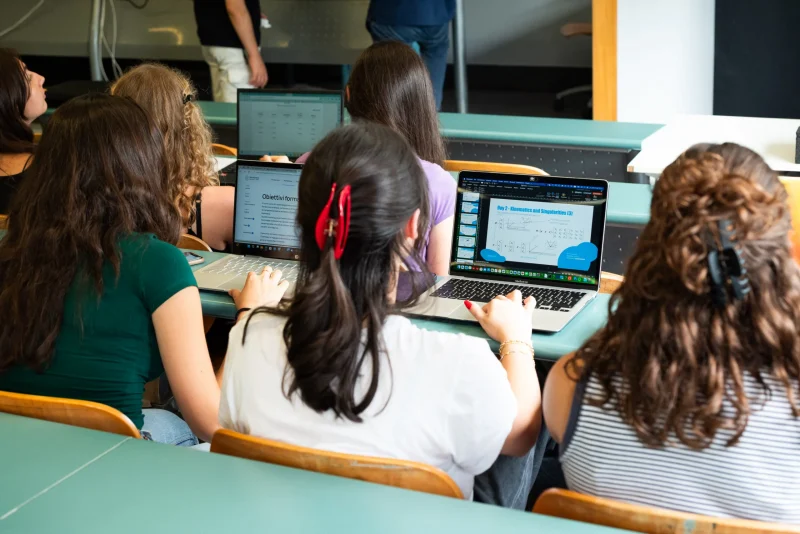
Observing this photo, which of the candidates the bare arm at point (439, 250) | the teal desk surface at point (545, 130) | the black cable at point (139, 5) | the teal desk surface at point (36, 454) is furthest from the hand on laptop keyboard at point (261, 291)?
the black cable at point (139, 5)

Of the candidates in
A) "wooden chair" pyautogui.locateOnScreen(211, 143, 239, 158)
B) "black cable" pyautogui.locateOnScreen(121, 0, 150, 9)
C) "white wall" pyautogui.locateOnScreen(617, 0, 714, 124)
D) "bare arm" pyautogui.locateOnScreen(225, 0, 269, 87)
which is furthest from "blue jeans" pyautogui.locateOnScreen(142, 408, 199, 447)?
"black cable" pyautogui.locateOnScreen(121, 0, 150, 9)

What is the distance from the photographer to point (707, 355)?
3.84 feet

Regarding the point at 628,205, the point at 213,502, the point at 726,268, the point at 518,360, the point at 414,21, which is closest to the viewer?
the point at 726,268

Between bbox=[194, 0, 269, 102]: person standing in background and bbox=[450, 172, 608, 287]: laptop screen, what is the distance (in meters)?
3.17

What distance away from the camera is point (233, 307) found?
208cm

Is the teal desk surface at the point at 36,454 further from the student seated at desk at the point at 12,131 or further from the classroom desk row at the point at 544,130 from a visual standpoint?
the classroom desk row at the point at 544,130

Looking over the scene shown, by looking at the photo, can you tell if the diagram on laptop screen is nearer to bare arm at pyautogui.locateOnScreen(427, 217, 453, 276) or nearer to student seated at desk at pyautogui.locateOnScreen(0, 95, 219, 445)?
bare arm at pyautogui.locateOnScreen(427, 217, 453, 276)

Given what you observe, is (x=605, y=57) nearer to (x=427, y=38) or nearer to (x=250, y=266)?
(x=427, y=38)

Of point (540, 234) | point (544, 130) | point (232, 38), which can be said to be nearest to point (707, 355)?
point (540, 234)

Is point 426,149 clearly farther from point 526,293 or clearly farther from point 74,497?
point 74,497

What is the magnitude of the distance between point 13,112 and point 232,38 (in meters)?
2.34

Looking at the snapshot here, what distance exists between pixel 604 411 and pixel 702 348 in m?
0.16

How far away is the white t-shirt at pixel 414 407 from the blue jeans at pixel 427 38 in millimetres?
3594

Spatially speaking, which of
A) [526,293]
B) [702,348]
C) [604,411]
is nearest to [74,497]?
[604,411]
